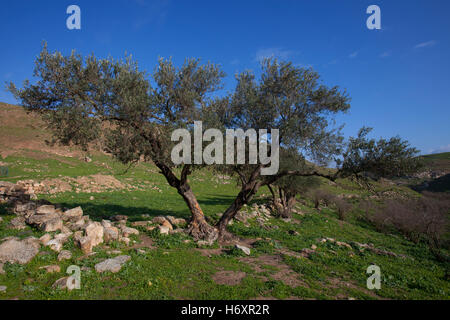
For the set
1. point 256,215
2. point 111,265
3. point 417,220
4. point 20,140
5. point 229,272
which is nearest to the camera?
point 111,265

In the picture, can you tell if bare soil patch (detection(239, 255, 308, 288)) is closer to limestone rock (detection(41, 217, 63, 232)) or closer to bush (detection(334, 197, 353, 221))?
limestone rock (detection(41, 217, 63, 232))

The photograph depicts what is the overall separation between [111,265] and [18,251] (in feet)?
11.8

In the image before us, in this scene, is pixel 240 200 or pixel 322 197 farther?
pixel 322 197

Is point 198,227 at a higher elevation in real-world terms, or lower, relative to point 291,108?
lower

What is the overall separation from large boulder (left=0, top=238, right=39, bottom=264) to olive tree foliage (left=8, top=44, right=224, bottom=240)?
197 inches

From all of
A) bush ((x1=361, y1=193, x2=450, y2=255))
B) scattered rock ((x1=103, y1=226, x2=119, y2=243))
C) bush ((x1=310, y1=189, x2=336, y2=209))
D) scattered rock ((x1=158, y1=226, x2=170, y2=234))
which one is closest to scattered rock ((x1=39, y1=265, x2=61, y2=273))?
scattered rock ((x1=103, y1=226, x2=119, y2=243))

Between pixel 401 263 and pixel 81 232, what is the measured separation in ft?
58.1

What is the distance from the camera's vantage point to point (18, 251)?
28.1 ft

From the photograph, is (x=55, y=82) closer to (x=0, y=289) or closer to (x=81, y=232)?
(x=81, y=232)

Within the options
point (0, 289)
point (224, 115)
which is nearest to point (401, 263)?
point (224, 115)

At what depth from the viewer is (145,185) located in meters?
38.4

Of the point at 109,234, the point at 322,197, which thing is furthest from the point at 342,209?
the point at 109,234

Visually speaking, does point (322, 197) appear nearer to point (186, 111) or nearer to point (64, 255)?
point (186, 111)

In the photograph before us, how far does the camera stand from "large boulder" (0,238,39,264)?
8.24 m
